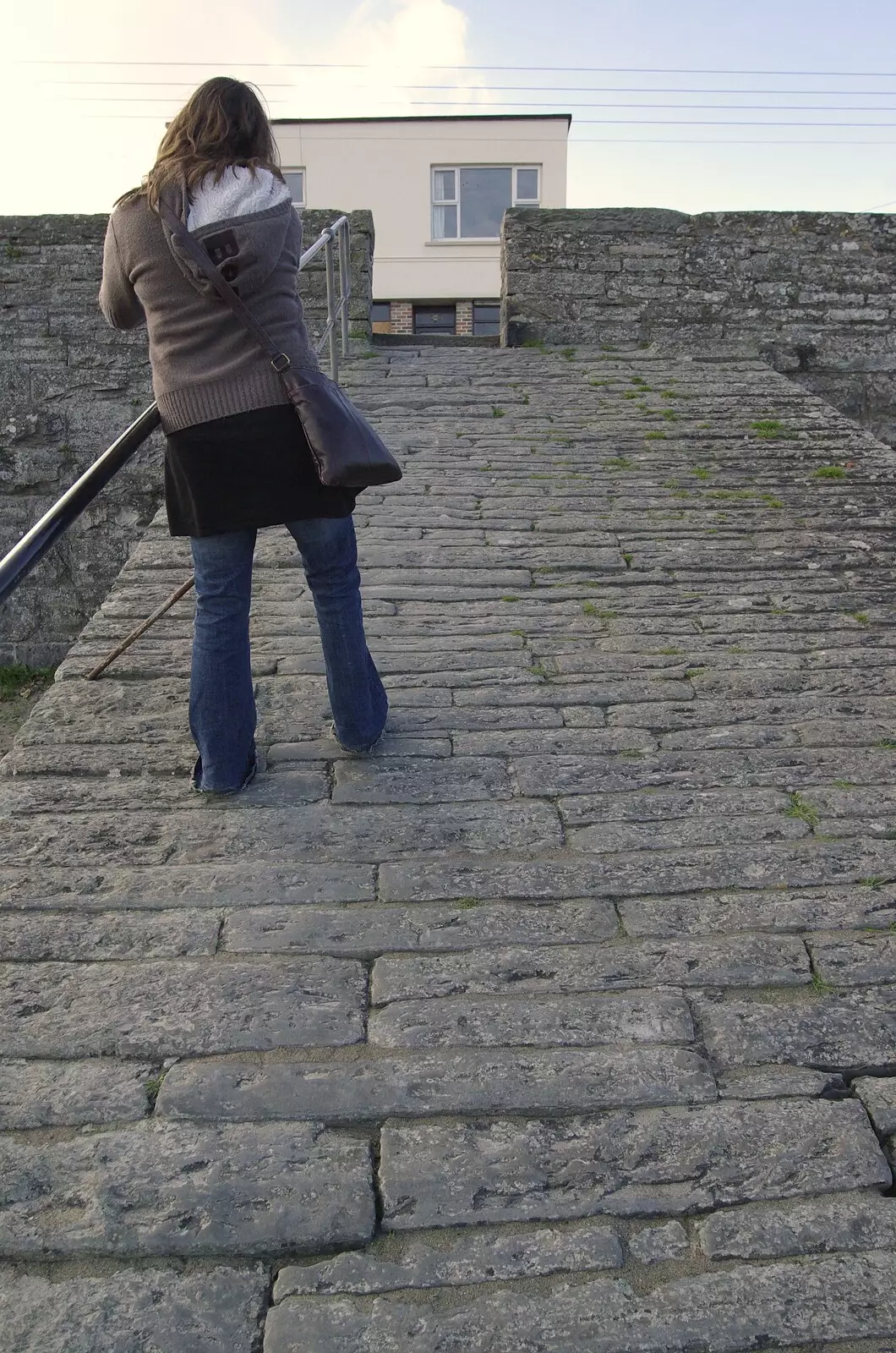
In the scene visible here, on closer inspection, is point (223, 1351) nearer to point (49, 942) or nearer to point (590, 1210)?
point (590, 1210)

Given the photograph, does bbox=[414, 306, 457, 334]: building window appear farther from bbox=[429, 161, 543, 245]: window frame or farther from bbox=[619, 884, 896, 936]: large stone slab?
bbox=[619, 884, 896, 936]: large stone slab

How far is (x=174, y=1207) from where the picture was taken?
169cm

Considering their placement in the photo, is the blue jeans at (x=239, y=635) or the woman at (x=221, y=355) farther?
the blue jeans at (x=239, y=635)

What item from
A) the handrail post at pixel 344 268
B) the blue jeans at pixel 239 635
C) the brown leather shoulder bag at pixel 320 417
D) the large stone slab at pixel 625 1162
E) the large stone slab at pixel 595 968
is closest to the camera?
the large stone slab at pixel 625 1162

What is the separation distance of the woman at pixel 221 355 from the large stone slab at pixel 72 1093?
1.11m

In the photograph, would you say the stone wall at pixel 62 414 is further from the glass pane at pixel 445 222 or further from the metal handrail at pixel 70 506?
the glass pane at pixel 445 222

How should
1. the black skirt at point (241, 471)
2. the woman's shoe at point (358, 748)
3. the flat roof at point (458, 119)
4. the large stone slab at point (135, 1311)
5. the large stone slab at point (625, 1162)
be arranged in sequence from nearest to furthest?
the large stone slab at point (135, 1311) < the large stone slab at point (625, 1162) < the black skirt at point (241, 471) < the woman's shoe at point (358, 748) < the flat roof at point (458, 119)

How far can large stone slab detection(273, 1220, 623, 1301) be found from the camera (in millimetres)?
1587

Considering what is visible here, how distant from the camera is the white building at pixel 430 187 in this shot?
2244 cm

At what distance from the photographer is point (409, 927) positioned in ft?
7.86

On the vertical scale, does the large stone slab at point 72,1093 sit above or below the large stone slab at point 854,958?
above

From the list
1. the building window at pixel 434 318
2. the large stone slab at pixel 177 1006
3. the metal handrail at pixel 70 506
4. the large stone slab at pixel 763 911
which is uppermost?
the metal handrail at pixel 70 506

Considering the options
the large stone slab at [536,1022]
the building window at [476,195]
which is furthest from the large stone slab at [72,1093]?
the building window at [476,195]

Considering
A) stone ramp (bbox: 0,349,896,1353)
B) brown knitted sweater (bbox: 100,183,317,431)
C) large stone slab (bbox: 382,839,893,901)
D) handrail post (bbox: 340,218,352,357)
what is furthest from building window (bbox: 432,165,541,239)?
large stone slab (bbox: 382,839,893,901)
